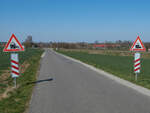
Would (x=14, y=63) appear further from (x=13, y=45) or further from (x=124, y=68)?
(x=124, y=68)

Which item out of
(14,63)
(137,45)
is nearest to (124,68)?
(137,45)

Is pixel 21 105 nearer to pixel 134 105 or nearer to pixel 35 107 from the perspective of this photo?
pixel 35 107

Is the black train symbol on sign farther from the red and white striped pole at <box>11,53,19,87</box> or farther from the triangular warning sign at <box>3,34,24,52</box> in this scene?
the red and white striped pole at <box>11,53,19,87</box>

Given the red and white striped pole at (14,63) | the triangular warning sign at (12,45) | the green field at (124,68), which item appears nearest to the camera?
the triangular warning sign at (12,45)

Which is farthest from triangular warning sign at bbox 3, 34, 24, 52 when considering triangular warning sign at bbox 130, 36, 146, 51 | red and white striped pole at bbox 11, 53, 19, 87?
A: triangular warning sign at bbox 130, 36, 146, 51

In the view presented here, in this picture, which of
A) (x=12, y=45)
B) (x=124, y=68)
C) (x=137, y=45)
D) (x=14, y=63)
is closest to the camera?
(x=12, y=45)

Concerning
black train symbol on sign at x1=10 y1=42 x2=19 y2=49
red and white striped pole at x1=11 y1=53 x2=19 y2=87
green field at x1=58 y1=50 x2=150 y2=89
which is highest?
black train symbol on sign at x1=10 y1=42 x2=19 y2=49

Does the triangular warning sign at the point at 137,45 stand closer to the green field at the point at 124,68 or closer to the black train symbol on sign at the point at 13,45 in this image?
the green field at the point at 124,68

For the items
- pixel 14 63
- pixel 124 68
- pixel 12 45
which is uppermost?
pixel 12 45

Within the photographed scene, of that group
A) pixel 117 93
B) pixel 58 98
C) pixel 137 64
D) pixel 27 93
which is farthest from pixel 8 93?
pixel 137 64

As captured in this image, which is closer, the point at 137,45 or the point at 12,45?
the point at 12,45

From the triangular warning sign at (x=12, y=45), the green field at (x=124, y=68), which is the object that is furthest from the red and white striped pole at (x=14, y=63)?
the green field at (x=124, y=68)

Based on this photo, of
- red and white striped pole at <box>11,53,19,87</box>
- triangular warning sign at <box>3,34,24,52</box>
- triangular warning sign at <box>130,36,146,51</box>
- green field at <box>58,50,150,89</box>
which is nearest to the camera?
triangular warning sign at <box>3,34,24,52</box>

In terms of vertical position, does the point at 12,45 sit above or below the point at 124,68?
above
